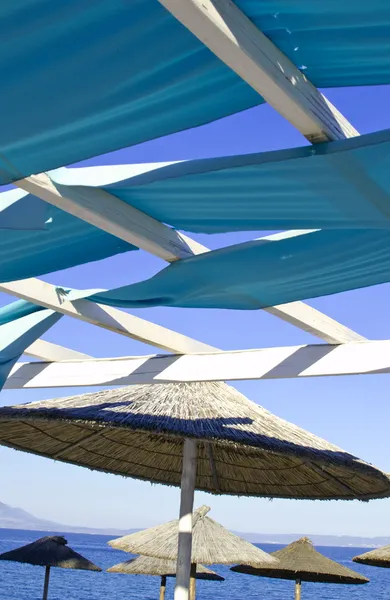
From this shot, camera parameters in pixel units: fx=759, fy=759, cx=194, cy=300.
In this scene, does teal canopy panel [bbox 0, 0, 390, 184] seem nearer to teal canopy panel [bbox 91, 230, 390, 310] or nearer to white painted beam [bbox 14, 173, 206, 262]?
white painted beam [bbox 14, 173, 206, 262]

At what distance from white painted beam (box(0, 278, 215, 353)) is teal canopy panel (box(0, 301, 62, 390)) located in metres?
0.20

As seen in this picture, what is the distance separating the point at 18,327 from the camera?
405cm

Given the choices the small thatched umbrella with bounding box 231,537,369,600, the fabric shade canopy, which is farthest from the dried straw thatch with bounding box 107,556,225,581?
the fabric shade canopy

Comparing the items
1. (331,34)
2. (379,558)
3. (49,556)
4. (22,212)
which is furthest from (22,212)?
(49,556)

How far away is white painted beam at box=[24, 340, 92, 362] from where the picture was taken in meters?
4.88

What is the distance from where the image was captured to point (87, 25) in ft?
5.91

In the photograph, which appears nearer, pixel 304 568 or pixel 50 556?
pixel 304 568

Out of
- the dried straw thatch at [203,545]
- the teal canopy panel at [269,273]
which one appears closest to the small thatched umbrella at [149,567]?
the dried straw thatch at [203,545]

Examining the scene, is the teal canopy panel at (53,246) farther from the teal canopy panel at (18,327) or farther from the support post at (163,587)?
the support post at (163,587)

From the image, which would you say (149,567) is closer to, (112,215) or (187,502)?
(187,502)

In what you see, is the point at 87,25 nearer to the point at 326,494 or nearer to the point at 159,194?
the point at 159,194

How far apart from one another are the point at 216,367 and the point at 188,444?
1487 mm

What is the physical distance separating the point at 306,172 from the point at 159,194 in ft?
1.99

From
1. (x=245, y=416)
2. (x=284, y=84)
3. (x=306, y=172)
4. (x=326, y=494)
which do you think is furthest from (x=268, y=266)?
(x=326, y=494)
